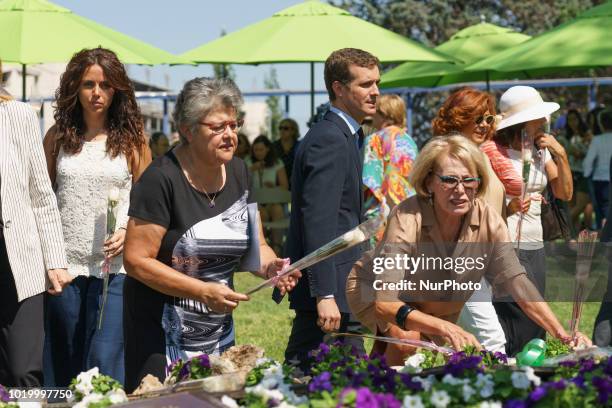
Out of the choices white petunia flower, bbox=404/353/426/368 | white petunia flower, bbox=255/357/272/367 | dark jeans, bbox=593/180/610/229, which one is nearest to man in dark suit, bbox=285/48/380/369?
white petunia flower, bbox=404/353/426/368

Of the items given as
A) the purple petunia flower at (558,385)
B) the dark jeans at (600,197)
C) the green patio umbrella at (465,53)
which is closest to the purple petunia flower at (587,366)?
the purple petunia flower at (558,385)

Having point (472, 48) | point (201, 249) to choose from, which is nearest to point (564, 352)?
point (201, 249)

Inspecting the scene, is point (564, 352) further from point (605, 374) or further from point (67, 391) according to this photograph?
point (67, 391)

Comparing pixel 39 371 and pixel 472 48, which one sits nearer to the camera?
pixel 39 371

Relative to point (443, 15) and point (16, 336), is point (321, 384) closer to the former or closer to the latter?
point (16, 336)

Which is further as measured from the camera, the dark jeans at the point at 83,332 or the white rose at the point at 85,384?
the dark jeans at the point at 83,332

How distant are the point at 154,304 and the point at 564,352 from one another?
1.51 meters

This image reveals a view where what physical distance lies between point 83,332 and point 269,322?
437cm

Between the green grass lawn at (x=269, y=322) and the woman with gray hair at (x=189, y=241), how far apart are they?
3.30 metres

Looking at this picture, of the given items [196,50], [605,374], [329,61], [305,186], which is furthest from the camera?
[196,50]

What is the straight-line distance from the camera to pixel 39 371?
15.0 feet

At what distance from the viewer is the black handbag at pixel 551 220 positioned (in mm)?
6457

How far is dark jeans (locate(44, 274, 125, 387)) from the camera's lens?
212 inches

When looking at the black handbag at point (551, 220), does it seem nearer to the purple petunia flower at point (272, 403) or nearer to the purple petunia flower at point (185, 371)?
the purple petunia flower at point (185, 371)
